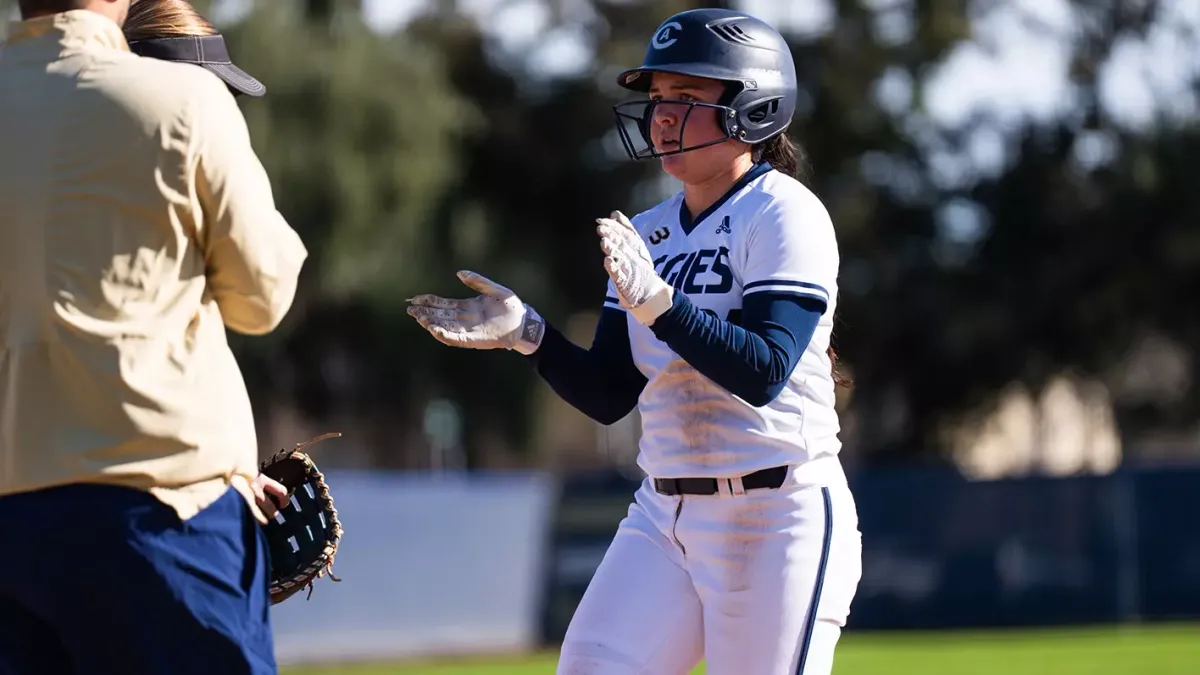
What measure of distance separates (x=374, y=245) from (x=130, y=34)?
28.9 metres

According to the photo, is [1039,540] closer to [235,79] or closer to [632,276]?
[632,276]

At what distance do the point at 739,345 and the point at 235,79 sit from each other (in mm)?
1326

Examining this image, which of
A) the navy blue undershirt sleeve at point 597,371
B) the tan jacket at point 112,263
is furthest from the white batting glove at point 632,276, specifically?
the tan jacket at point 112,263

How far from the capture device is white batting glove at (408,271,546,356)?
4.49 meters

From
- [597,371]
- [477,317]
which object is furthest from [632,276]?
[597,371]

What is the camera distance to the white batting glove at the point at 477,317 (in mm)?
4492

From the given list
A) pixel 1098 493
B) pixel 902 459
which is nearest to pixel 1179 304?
pixel 902 459

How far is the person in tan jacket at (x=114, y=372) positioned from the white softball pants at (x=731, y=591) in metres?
1.50

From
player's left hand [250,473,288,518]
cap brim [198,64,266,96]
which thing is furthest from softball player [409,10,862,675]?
player's left hand [250,473,288,518]

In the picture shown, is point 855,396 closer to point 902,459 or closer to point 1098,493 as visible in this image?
point 902,459

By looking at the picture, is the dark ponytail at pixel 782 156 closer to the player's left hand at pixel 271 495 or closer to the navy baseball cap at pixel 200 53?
the navy baseball cap at pixel 200 53

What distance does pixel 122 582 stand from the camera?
309cm

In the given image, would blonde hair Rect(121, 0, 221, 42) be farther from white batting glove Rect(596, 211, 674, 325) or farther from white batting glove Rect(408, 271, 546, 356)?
white batting glove Rect(596, 211, 674, 325)

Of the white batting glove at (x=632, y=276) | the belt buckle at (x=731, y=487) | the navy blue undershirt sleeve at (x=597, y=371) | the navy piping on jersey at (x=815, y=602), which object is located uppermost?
the white batting glove at (x=632, y=276)
